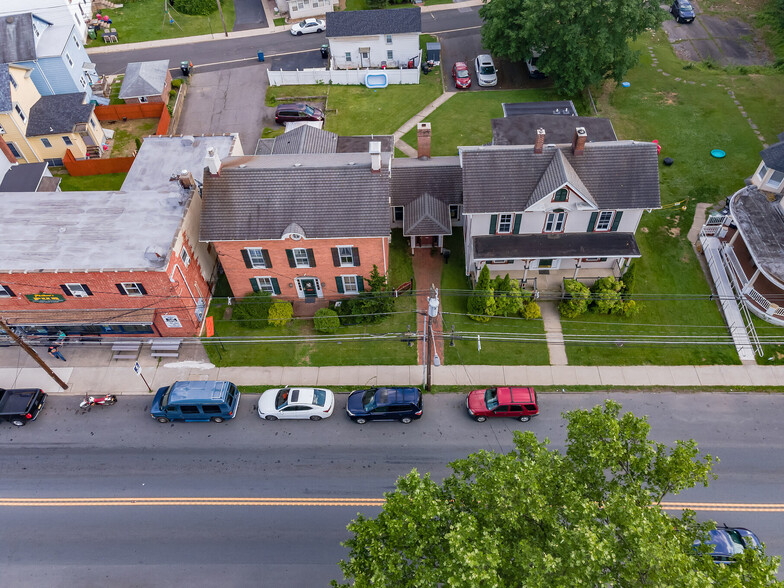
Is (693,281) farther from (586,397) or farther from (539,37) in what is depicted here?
(539,37)

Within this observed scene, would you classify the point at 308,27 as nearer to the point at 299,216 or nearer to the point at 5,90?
the point at 5,90

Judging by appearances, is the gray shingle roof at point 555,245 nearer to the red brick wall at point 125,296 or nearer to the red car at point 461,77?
the red brick wall at point 125,296

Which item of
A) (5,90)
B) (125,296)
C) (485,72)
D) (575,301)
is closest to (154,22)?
(5,90)

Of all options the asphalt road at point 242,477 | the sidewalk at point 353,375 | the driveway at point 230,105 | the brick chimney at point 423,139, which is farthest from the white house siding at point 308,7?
the asphalt road at point 242,477

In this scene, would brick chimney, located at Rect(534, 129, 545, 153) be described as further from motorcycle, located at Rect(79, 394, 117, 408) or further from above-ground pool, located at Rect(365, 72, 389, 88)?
motorcycle, located at Rect(79, 394, 117, 408)

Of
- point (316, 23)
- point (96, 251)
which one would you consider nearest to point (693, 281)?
point (96, 251)

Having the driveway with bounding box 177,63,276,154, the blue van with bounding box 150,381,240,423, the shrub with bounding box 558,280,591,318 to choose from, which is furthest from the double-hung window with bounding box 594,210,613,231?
the driveway with bounding box 177,63,276,154
